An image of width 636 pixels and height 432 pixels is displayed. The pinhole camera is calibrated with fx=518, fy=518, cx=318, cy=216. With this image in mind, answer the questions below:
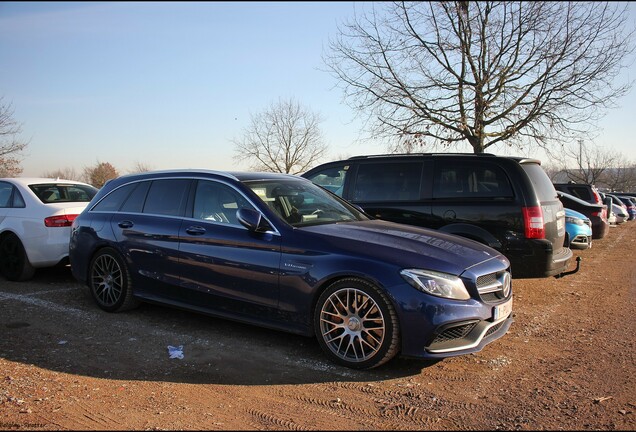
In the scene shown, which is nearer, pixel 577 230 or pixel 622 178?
pixel 577 230

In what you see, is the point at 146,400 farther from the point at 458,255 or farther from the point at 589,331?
the point at 589,331

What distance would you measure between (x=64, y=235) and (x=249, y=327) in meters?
3.40

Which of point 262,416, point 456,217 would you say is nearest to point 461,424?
point 262,416

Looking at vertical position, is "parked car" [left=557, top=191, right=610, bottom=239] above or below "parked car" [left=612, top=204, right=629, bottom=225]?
above

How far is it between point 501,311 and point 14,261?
6690 mm

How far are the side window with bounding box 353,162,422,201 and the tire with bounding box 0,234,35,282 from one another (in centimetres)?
475

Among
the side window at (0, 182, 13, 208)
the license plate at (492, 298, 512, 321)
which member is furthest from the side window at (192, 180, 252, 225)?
the side window at (0, 182, 13, 208)

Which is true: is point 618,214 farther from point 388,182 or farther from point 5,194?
point 5,194

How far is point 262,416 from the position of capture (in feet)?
11.1

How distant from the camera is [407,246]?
14.2ft

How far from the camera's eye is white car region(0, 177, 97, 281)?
710 centimetres

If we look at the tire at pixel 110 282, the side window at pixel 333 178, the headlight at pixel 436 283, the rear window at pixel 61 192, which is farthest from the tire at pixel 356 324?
the rear window at pixel 61 192

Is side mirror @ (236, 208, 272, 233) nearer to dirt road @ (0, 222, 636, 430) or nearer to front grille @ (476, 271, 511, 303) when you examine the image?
dirt road @ (0, 222, 636, 430)

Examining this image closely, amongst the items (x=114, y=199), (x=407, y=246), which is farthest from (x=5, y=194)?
(x=407, y=246)
